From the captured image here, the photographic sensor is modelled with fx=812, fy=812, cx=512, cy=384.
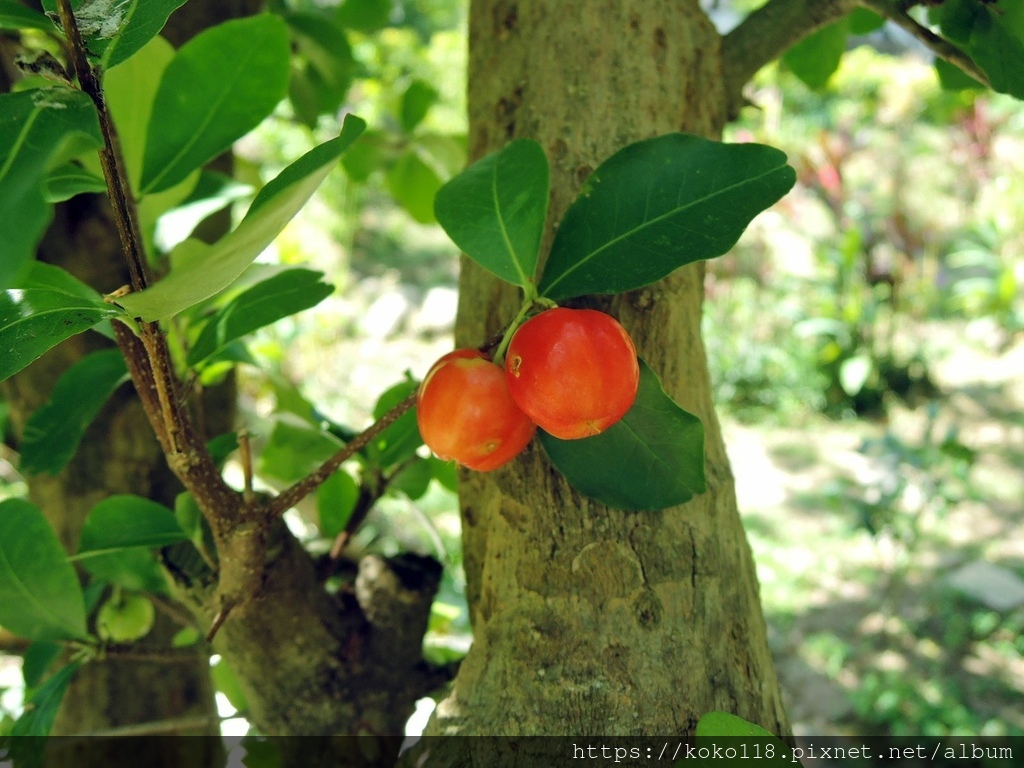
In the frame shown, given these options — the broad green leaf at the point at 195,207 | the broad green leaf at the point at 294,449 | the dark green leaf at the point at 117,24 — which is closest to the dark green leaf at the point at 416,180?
the broad green leaf at the point at 195,207

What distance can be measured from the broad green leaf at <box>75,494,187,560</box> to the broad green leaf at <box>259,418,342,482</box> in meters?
0.15

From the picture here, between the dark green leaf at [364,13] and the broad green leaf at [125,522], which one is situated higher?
the dark green leaf at [364,13]

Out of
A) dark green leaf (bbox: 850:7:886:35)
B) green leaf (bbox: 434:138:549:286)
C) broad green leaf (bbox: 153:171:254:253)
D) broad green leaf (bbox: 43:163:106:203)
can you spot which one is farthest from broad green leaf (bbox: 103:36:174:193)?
dark green leaf (bbox: 850:7:886:35)

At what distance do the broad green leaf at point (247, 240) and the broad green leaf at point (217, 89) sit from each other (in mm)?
278

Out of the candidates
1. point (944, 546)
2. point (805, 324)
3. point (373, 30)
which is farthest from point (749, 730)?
point (805, 324)

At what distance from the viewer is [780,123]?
22.0 ft

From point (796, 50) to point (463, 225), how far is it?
717mm

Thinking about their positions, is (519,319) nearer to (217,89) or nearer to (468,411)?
(468,411)

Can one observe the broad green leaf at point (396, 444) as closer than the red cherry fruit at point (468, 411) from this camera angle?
No

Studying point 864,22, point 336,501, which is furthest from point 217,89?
point 864,22

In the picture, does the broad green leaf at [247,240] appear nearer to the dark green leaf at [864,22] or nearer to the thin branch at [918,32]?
the thin branch at [918,32]

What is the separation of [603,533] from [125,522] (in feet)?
1.61

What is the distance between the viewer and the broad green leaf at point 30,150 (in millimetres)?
388

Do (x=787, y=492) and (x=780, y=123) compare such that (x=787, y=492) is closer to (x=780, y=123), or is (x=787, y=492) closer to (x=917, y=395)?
(x=917, y=395)
